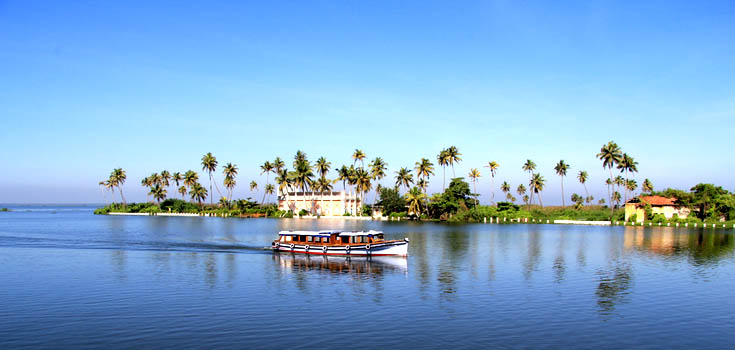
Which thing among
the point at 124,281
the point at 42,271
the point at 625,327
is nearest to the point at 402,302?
the point at 625,327

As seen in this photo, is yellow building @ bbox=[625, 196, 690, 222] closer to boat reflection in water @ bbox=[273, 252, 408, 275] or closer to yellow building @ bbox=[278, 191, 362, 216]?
yellow building @ bbox=[278, 191, 362, 216]

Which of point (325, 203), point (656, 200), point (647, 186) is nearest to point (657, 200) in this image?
point (656, 200)

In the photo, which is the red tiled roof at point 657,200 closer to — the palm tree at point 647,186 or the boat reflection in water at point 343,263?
the palm tree at point 647,186

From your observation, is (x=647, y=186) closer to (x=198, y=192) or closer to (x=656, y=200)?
(x=656, y=200)

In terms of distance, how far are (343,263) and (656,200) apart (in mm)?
94150

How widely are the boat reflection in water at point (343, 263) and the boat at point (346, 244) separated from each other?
19.5 inches

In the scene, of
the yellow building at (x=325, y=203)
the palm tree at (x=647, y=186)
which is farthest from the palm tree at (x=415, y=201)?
the palm tree at (x=647, y=186)

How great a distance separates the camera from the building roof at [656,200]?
373 ft

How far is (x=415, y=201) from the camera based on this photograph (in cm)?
13162

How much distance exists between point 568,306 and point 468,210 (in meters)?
105

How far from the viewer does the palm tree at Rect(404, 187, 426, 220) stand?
433 ft

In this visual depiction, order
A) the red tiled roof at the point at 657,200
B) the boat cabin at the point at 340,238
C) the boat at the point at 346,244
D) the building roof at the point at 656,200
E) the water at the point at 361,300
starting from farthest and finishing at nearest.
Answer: the red tiled roof at the point at 657,200
the building roof at the point at 656,200
the boat cabin at the point at 340,238
the boat at the point at 346,244
the water at the point at 361,300

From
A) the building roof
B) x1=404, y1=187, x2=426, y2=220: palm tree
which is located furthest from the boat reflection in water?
the building roof

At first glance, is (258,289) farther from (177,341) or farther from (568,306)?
(568,306)
